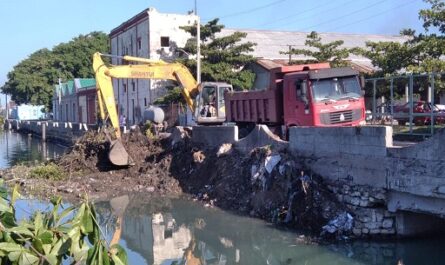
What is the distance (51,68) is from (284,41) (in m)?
46.8

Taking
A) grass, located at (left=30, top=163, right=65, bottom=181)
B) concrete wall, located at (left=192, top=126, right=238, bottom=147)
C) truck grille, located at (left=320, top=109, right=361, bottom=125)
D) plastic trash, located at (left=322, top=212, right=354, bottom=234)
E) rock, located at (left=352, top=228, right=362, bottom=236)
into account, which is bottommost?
rock, located at (left=352, top=228, right=362, bottom=236)

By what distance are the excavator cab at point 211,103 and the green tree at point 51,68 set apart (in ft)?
192

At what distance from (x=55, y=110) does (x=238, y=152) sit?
68052 mm

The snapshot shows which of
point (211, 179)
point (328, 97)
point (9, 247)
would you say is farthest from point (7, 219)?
point (211, 179)

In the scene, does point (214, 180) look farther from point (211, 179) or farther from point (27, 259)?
point (27, 259)

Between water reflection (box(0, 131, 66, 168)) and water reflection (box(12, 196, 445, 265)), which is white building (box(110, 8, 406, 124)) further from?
water reflection (box(12, 196, 445, 265))

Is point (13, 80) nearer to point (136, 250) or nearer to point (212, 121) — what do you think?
point (212, 121)

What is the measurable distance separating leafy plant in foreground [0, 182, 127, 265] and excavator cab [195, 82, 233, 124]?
69.0 ft

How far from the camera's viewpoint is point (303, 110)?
16219 mm

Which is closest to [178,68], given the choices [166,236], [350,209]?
[166,236]

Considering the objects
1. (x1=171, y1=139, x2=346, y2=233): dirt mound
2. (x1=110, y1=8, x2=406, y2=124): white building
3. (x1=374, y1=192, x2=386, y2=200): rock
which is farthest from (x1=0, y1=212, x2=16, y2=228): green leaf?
(x1=110, y1=8, x2=406, y2=124): white building

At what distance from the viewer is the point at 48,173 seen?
21.7 metres

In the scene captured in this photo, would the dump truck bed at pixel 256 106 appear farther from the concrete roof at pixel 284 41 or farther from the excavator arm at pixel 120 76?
the concrete roof at pixel 284 41

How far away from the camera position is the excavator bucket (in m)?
21.8
